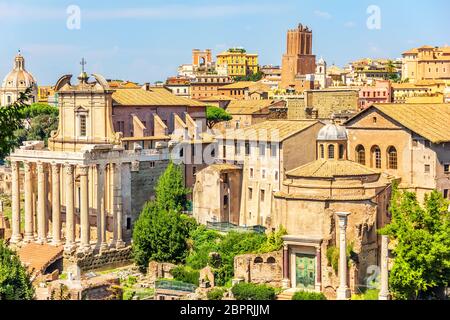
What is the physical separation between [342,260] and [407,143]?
30.9 ft

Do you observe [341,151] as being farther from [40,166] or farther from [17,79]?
[17,79]

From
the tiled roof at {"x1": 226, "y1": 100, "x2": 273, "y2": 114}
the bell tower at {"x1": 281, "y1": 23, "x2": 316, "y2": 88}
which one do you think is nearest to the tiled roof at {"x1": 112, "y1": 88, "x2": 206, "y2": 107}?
the tiled roof at {"x1": 226, "y1": 100, "x2": 273, "y2": 114}

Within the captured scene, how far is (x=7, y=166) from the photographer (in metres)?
76.9

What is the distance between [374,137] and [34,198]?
17449 mm

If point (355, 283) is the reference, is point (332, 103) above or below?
above

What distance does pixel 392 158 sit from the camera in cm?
4212

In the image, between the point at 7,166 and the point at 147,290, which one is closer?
the point at 147,290

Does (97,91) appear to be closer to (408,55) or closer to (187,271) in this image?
(187,271)

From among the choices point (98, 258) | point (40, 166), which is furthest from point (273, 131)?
point (40, 166)

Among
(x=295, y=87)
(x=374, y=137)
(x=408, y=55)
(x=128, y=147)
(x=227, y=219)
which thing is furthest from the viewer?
(x=408, y=55)

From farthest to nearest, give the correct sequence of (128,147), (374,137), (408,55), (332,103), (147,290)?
(408,55), (332,103), (128,147), (374,137), (147,290)

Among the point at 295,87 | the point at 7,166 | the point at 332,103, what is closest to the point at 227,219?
the point at 332,103

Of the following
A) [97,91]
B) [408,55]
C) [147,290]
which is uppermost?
[408,55]

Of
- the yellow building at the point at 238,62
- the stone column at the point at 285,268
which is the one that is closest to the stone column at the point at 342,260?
the stone column at the point at 285,268
